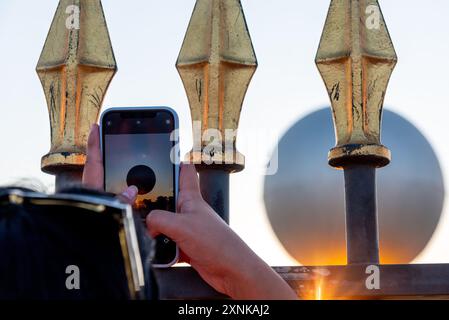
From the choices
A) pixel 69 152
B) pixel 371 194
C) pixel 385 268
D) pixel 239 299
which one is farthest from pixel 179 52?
pixel 239 299

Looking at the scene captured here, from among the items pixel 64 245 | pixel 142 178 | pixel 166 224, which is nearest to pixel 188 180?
pixel 166 224

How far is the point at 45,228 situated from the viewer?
2.09 feet

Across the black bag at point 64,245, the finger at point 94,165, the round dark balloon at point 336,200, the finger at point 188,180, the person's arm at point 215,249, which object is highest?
the round dark balloon at point 336,200

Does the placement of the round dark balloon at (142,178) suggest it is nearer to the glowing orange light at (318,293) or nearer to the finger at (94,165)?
the finger at (94,165)

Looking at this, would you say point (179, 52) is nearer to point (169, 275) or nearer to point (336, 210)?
point (169, 275)

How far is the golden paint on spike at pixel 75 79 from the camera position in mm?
3561

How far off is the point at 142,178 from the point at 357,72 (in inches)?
71.2

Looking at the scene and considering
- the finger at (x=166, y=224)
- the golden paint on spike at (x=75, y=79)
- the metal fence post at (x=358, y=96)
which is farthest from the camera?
the golden paint on spike at (x=75, y=79)

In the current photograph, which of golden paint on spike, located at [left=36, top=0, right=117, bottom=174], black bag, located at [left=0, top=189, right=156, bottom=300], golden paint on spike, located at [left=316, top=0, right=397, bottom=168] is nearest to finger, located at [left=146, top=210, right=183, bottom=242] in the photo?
black bag, located at [left=0, top=189, right=156, bottom=300]

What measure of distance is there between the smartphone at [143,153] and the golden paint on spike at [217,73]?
149 cm

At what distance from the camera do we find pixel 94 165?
1509mm

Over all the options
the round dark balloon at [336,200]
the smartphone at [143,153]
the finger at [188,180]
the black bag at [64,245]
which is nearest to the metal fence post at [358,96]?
the round dark balloon at [336,200]

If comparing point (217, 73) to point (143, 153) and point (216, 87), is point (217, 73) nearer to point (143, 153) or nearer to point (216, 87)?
point (216, 87)

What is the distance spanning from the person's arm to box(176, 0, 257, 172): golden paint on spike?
6.54ft
